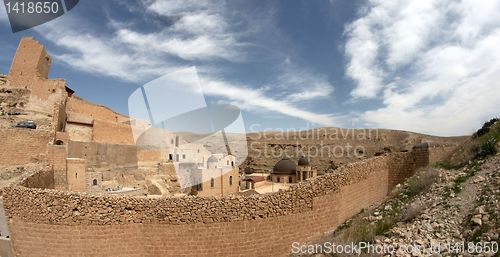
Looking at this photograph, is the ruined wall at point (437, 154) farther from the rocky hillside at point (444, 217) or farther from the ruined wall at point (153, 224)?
the ruined wall at point (153, 224)

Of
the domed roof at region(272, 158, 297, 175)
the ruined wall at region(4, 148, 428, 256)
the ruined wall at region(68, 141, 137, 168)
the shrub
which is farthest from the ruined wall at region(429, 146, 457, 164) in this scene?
the ruined wall at region(68, 141, 137, 168)

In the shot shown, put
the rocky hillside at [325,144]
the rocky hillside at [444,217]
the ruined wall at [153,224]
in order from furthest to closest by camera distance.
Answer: the rocky hillside at [325,144]
the ruined wall at [153,224]
the rocky hillside at [444,217]

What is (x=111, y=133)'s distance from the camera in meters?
21.3

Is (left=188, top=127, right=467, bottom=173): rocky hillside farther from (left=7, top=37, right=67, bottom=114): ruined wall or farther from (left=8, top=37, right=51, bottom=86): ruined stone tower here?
(left=8, top=37, right=51, bottom=86): ruined stone tower

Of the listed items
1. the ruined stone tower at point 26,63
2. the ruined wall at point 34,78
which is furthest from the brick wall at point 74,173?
the ruined stone tower at point 26,63

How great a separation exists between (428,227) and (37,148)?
45.4 feet

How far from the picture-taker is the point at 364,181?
9.57 m

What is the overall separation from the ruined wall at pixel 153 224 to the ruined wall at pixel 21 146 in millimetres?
7618

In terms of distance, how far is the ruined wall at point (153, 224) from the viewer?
19.6 ft

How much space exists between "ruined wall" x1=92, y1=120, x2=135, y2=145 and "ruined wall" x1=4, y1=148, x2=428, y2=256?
1444cm

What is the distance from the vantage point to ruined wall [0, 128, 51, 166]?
515 inches

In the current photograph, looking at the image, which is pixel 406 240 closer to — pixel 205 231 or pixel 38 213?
pixel 205 231

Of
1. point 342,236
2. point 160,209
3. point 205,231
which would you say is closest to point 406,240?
point 342,236

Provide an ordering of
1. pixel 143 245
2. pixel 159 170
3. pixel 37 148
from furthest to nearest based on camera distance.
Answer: pixel 159 170
pixel 37 148
pixel 143 245
